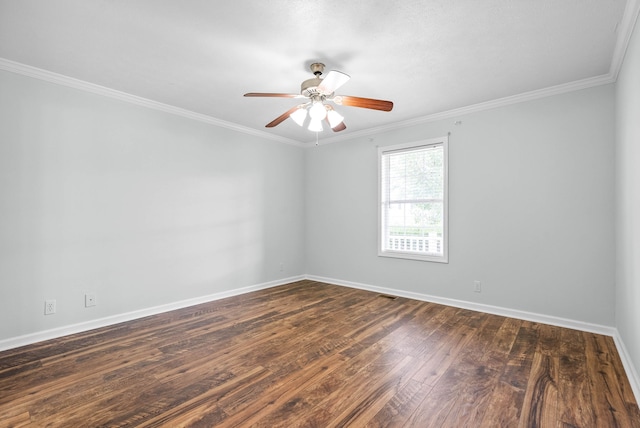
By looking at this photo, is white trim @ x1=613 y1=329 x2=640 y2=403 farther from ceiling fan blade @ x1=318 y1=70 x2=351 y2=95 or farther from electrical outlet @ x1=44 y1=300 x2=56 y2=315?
electrical outlet @ x1=44 y1=300 x2=56 y2=315

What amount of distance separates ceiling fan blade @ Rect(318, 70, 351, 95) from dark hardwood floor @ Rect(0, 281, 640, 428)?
2230mm

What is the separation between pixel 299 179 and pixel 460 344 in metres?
3.77

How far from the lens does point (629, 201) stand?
232cm

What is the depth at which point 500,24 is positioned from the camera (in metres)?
2.19

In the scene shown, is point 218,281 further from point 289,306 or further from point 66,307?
point 66,307

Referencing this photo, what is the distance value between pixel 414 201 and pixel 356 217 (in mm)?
1009

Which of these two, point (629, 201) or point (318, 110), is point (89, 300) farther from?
point (629, 201)

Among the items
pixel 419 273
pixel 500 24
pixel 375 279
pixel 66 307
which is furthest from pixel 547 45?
pixel 66 307

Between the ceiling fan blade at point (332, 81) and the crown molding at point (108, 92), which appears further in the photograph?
the crown molding at point (108, 92)

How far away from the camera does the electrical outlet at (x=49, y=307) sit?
292 cm

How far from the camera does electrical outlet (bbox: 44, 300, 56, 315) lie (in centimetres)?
292

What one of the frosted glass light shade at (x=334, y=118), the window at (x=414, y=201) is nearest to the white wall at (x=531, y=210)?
the window at (x=414, y=201)

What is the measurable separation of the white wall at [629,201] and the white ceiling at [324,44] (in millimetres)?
320

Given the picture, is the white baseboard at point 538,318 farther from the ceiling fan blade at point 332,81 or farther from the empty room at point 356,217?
the ceiling fan blade at point 332,81
